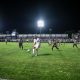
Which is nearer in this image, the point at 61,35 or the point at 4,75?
the point at 4,75

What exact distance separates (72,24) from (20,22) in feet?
67.3

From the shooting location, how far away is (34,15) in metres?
99.2

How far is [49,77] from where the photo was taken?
545 inches

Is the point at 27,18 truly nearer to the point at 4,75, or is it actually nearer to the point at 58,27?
the point at 58,27

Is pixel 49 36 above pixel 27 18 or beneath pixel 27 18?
beneath

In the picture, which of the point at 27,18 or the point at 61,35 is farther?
the point at 27,18

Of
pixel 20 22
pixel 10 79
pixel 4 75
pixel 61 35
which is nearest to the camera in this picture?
pixel 10 79

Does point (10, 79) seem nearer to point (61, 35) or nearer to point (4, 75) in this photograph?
point (4, 75)

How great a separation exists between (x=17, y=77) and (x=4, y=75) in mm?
990

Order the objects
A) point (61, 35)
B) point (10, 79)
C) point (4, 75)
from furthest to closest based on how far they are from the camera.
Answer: point (61, 35) → point (4, 75) → point (10, 79)

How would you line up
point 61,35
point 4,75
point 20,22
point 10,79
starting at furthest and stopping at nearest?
point 20,22
point 61,35
point 4,75
point 10,79

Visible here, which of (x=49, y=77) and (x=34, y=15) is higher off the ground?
(x=34, y=15)

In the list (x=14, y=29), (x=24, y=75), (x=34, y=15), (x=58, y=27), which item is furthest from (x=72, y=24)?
(x=24, y=75)

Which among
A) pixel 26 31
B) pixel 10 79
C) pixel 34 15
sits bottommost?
pixel 10 79
